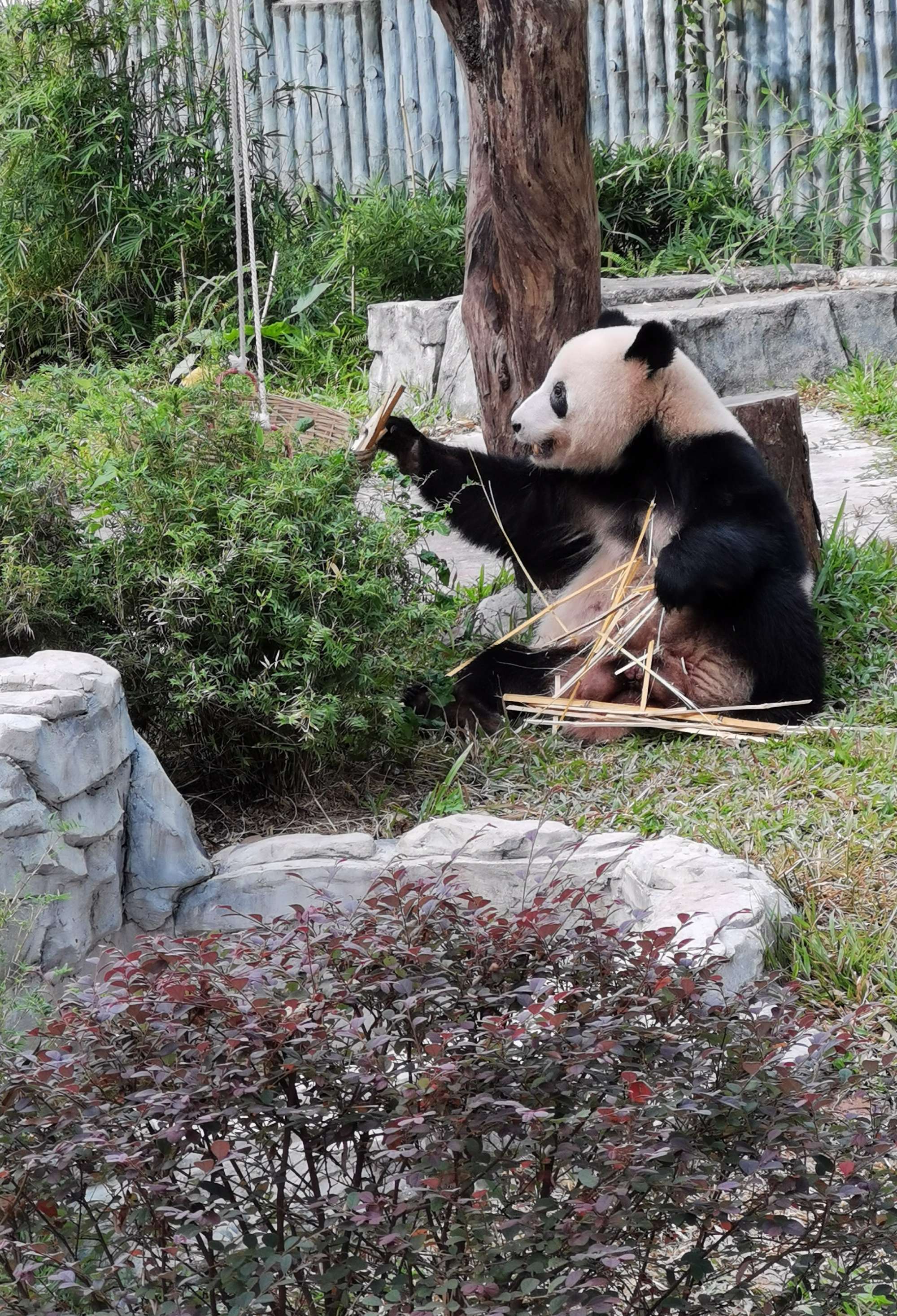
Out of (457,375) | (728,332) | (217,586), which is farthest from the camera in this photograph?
(457,375)

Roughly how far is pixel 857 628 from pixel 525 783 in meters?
1.47

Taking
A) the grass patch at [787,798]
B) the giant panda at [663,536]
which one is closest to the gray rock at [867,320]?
the grass patch at [787,798]

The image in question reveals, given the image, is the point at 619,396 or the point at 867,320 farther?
the point at 867,320

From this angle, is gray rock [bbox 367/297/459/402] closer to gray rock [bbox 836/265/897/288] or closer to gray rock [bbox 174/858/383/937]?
gray rock [bbox 836/265/897/288]

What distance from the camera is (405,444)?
448cm

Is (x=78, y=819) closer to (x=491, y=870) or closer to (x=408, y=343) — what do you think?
(x=491, y=870)

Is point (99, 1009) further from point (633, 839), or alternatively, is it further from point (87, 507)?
point (87, 507)

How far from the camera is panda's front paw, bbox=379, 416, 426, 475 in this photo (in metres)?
4.45

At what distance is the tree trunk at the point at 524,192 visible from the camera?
167 inches

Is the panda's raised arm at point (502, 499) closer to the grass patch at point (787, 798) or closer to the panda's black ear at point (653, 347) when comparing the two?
the panda's black ear at point (653, 347)

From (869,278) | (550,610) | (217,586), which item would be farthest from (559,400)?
(869,278)

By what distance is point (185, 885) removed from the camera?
3.14 metres

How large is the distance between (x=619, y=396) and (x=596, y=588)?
61 cm

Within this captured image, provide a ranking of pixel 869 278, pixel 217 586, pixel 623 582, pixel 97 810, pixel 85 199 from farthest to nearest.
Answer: pixel 85 199 < pixel 869 278 < pixel 623 582 < pixel 217 586 < pixel 97 810
